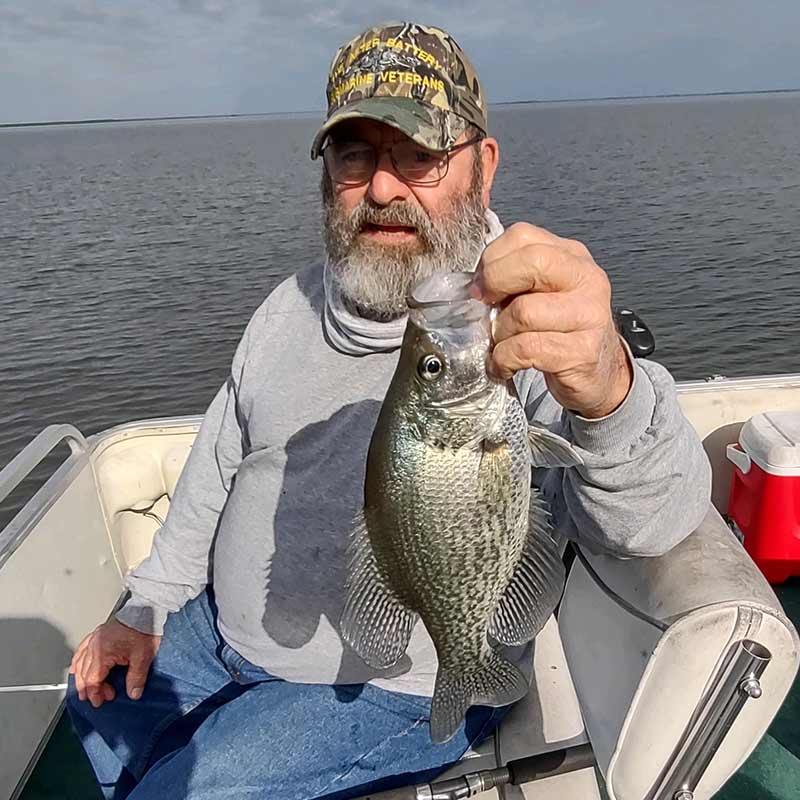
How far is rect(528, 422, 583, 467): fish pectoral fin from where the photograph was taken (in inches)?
59.4

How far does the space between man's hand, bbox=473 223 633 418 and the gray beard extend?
83 centimetres

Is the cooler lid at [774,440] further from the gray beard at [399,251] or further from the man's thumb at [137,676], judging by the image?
the man's thumb at [137,676]

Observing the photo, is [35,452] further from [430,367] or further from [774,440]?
[774,440]

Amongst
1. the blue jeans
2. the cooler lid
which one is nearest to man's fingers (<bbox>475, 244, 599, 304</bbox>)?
the blue jeans

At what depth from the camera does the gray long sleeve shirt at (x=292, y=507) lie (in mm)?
2023

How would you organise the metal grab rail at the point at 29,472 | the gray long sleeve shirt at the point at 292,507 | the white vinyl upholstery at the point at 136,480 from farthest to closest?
the white vinyl upholstery at the point at 136,480 → the metal grab rail at the point at 29,472 → the gray long sleeve shirt at the point at 292,507

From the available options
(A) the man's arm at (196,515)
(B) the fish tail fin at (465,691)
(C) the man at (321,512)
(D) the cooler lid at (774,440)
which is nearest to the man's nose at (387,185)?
(C) the man at (321,512)

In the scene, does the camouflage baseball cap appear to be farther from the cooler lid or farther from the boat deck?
the boat deck

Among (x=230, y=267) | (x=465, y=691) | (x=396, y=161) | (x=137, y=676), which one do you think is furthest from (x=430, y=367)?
(x=230, y=267)

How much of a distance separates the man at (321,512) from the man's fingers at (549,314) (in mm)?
370

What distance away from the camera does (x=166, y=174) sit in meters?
41.2

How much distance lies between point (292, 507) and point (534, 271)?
126 centimetres

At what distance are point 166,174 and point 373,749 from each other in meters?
42.9

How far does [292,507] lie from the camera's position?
91.8 inches
